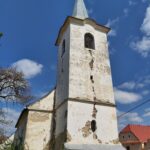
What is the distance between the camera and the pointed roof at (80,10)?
1935 cm

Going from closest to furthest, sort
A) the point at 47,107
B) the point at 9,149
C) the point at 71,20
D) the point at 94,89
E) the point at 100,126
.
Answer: the point at 9,149
the point at 100,126
the point at 94,89
the point at 47,107
the point at 71,20

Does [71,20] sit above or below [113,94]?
above

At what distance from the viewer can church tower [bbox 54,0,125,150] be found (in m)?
13.5

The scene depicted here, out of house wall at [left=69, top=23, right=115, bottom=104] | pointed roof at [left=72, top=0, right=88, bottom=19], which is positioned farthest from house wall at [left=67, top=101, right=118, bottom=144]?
pointed roof at [left=72, top=0, right=88, bottom=19]

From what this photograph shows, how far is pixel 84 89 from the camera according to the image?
586 inches

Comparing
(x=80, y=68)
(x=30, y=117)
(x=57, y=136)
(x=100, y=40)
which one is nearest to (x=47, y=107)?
(x=30, y=117)

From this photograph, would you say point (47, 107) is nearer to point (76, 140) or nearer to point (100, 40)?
point (76, 140)

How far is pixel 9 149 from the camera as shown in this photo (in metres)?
12.1

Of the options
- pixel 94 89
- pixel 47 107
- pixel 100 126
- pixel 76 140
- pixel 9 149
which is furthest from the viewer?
pixel 47 107

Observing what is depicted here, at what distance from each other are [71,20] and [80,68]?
442 cm

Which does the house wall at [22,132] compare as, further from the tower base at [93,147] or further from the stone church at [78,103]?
the tower base at [93,147]

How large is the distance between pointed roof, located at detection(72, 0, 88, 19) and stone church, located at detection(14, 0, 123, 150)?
66.5 inches

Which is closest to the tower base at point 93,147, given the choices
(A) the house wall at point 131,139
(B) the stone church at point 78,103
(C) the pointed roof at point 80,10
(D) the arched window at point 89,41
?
(B) the stone church at point 78,103

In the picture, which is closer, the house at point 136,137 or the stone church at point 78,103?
the stone church at point 78,103
